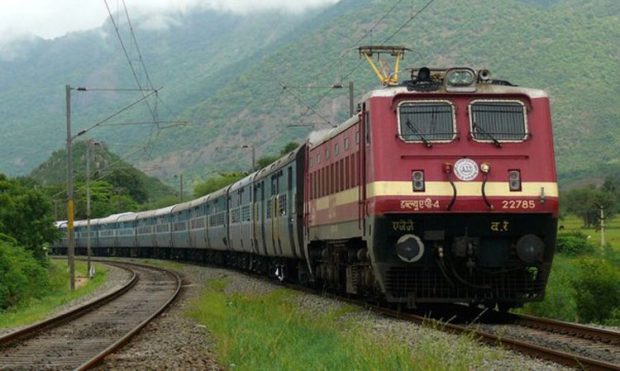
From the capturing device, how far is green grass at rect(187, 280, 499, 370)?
409 inches

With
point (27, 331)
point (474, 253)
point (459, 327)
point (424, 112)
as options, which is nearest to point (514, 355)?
point (459, 327)

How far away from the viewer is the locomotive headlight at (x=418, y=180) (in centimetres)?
1592

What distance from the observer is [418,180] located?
15961mm

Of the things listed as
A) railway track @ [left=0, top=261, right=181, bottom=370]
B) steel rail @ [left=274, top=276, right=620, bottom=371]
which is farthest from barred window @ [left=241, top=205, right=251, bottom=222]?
steel rail @ [left=274, top=276, right=620, bottom=371]

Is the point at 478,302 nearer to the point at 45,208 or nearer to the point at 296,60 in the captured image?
the point at 45,208

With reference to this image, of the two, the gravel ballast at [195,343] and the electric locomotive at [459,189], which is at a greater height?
the electric locomotive at [459,189]

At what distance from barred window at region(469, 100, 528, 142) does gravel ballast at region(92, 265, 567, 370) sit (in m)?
3.27

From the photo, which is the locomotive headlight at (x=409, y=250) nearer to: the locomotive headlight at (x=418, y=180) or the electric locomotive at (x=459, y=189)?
the electric locomotive at (x=459, y=189)

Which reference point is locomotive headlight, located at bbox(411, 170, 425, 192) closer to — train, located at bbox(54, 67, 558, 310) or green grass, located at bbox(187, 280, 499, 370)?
train, located at bbox(54, 67, 558, 310)

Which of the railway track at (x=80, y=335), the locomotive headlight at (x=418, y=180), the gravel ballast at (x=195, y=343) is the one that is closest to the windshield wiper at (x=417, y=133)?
the locomotive headlight at (x=418, y=180)

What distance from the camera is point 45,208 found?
55.8m

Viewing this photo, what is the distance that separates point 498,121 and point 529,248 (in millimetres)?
2109

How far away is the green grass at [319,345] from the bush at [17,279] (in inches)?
695

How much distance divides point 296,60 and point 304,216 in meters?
170
